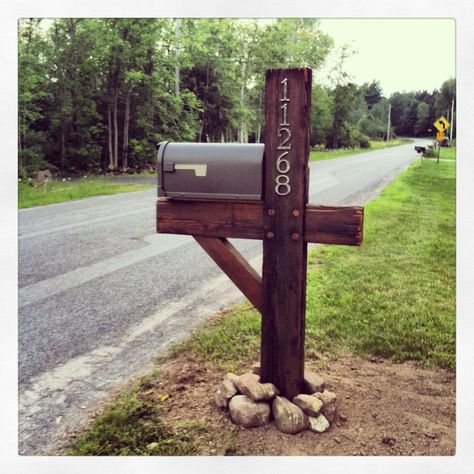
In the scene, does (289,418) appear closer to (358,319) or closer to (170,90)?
(358,319)

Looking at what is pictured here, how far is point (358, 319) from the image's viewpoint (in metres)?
3.40

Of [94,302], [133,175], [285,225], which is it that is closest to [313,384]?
[285,225]

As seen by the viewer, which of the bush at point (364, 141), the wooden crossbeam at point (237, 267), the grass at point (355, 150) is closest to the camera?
the wooden crossbeam at point (237, 267)

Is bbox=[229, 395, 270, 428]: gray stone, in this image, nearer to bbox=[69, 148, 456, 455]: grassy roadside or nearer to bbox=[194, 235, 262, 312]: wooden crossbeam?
bbox=[69, 148, 456, 455]: grassy roadside

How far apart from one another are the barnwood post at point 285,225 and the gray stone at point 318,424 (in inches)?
5.7

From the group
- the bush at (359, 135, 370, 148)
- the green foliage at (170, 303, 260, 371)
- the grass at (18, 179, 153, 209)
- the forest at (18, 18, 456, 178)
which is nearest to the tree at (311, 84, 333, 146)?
the forest at (18, 18, 456, 178)

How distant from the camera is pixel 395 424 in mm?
2254

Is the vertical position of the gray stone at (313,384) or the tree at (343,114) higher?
the tree at (343,114)

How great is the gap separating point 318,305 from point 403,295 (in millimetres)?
742

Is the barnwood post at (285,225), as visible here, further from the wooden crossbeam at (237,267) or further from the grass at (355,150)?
the grass at (355,150)

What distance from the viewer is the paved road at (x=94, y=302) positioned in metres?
2.52

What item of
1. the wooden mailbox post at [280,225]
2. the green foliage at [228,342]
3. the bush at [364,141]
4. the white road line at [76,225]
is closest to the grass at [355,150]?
the bush at [364,141]

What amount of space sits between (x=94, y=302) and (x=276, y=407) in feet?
6.88
